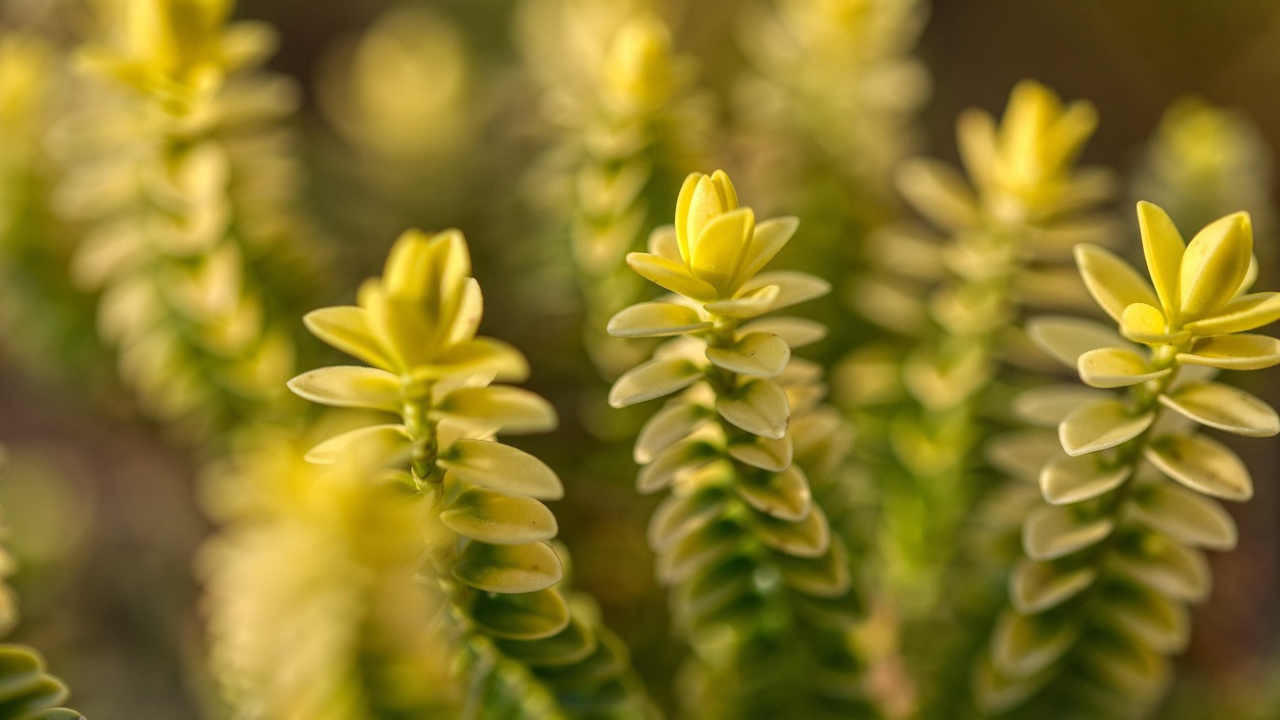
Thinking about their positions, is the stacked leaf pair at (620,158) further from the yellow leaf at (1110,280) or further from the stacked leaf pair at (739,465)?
the yellow leaf at (1110,280)

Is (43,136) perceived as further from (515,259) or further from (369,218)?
(515,259)

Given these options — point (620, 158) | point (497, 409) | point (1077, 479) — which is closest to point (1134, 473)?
point (1077, 479)

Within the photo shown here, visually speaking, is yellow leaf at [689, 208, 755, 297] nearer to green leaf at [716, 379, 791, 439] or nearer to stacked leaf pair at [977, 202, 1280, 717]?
green leaf at [716, 379, 791, 439]

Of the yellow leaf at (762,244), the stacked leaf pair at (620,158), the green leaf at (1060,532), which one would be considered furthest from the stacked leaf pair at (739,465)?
the stacked leaf pair at (620,158)

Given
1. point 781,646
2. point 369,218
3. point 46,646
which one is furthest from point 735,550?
point 369,218

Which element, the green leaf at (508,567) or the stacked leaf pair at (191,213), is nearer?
the green leaf at (508,567)
